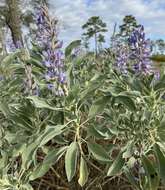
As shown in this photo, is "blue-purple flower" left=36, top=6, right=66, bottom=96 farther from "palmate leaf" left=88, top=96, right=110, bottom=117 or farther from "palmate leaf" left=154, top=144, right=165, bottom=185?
"palmate leaf" left=154, top=144, right=165, bottom=185

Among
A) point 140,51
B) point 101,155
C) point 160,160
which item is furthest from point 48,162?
point 140,51

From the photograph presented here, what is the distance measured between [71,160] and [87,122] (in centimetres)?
24

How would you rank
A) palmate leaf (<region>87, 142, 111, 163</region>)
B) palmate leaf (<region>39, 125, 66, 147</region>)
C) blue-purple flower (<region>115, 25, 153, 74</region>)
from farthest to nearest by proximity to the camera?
blue-purple flower (<region>115, 25, 153, 74</region>) → palmate leaf (<region>87, 142, 111, 163</region>) → palmate leaf (<region>39, 125, 66, 147</region>)

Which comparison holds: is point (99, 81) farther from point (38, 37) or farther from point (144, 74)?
point (38, 37)

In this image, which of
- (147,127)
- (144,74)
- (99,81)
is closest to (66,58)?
(99,81)

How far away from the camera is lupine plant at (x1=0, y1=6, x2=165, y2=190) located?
224 centimetres

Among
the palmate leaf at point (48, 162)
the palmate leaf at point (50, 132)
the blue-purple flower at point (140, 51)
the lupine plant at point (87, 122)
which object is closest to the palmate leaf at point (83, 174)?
the lupine plant at point (87, 122)

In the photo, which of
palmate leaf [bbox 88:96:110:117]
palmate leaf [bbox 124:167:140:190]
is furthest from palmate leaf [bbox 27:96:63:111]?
palmate leaf [bbox 124:167:140:190]

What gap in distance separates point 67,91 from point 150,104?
385 mm

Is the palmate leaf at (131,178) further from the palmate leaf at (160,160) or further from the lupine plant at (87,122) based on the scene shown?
the palmate leaf at (160,160)

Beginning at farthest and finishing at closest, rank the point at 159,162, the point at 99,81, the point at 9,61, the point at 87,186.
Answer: the point at 9,61 < the point at 87,186 < the point at 99,81 < the point at 159,162

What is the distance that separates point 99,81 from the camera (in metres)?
2.40

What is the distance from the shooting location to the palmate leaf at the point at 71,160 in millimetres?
2221

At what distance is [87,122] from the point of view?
2.42 m
